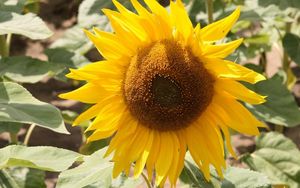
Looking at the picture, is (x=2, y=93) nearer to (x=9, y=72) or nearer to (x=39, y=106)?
(x=39, y=106)

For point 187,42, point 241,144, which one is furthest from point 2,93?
point 241,144

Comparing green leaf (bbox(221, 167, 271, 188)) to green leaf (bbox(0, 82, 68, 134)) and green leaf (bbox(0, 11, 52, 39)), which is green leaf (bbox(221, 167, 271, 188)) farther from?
green leaf (bbox(0, 11, 52, 39))

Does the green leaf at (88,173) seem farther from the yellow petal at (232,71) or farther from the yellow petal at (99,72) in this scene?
the yellow petal at (232,71)

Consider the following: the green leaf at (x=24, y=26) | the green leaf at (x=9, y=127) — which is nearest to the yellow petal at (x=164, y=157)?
the green leaf at (x=24, y=26)

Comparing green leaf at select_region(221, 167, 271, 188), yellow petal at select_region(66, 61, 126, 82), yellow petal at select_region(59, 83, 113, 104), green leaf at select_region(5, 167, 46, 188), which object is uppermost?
yellow petal at select_region(66, 61, 126, 82)

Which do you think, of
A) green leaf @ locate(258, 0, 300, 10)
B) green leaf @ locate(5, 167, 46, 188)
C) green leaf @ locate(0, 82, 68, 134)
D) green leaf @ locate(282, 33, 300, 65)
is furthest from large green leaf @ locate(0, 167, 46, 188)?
green leaf @ locate(282, 33, 300, 65)

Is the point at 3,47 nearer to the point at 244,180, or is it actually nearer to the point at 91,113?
the point at 91,113
